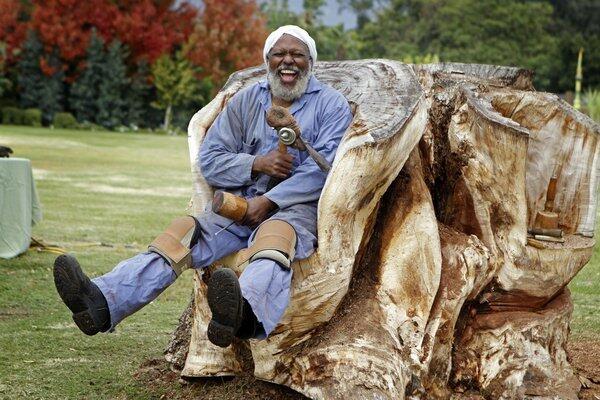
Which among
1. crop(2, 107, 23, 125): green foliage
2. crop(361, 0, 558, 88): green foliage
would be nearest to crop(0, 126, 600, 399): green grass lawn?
crop(2, 107, 23, 125): green foliage

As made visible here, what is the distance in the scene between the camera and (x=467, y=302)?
187 inches

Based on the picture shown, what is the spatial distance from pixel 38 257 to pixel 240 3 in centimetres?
3182

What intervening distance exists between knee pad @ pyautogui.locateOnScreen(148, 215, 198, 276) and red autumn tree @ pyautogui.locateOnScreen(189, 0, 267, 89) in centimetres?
3392

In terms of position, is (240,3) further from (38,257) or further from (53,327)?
(53,327)

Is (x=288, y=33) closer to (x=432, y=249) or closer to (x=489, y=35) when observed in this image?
(x=432, y=249)

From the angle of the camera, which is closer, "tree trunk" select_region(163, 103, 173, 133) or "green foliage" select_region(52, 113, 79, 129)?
"green foliage" select_region(52, 113, 79, 129)

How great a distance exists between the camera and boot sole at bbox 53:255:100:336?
3.66m

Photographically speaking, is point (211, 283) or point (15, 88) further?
point (15, 88)

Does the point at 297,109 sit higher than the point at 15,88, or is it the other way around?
the point at 297,109

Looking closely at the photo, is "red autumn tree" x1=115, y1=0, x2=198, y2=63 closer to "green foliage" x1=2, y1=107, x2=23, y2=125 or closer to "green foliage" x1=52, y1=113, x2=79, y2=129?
"green foliage" x1=52, y1=113, x2=79, y2=129

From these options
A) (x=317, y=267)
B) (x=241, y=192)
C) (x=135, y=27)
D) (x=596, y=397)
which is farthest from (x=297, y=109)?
(x=135, y=27)

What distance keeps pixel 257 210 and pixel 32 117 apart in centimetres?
3031

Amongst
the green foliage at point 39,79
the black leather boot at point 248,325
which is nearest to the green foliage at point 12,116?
the green foliage at point 39,79

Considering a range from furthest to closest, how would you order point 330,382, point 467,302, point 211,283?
point 467,302 → point 330,382 → point 211,283
